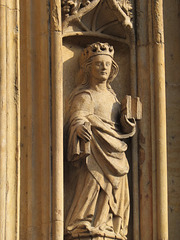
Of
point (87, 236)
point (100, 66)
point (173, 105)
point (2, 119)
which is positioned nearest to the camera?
point (2, 119)

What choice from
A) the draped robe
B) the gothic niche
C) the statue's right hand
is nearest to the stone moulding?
the gothic niche

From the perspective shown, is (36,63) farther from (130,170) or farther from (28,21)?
(130,170)

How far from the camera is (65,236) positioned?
10469 millimetres

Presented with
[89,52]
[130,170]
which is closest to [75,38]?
[89,52]

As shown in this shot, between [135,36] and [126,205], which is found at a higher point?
[135,36]

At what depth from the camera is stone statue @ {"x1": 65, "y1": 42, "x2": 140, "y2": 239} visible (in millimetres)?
10500

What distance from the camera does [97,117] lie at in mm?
10656

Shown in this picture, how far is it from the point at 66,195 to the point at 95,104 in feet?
2.14

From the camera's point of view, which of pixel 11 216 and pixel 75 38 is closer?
pixel 11 216

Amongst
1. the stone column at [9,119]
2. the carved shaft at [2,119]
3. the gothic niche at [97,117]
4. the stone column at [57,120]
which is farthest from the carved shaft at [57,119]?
the carved shaft at [2,119]

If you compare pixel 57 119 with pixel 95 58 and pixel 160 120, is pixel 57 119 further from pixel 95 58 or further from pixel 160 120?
pixel 160 120

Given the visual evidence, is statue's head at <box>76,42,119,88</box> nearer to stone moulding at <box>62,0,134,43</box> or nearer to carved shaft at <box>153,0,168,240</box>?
stone moulding at <box>62,0,134,43</box>

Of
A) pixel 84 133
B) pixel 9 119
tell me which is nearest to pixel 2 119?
pixel 9 119

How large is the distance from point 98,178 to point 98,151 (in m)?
0.18
